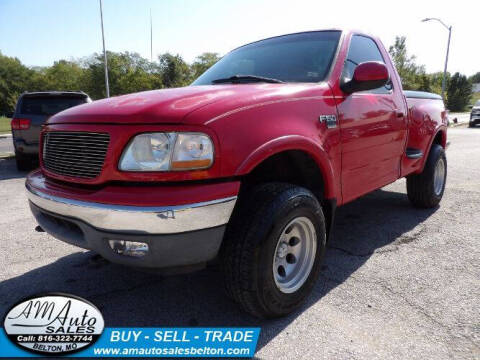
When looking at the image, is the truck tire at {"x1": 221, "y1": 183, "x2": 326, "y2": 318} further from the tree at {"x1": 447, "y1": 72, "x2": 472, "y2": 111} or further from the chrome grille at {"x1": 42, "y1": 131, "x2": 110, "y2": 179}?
the tree at {"x1": 447, "y1": 72, "x2": 472, "y2": 111}

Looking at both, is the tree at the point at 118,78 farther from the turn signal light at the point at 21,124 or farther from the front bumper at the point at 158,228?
the front bumper at the point at 158,228

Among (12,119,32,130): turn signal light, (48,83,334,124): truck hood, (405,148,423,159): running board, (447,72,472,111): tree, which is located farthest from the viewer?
(447,72,472,111): tree

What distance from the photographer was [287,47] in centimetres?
310

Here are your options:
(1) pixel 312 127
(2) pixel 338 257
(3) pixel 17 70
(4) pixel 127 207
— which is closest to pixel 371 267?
(2) pixel 338 257

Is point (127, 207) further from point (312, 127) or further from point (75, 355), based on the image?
point (312, 127)

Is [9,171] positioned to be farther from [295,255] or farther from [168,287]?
[295,255]

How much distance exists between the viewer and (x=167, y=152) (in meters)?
1.81

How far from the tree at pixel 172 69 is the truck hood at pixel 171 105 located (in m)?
51.2

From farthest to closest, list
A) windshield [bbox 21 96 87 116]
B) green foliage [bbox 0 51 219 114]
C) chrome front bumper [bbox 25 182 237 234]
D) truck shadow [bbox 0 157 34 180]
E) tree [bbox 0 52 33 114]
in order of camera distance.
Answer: tree [bbox 0 52 33 114], green foliage [bbox 0 51 219 114], windshield [bbox 21 96 87 116], truck shadow [bbox 0 157 34 180], chrome front bumper [bbox 25 182 237 234]

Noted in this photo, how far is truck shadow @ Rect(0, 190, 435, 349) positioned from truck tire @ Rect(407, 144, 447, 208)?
28.1 inches

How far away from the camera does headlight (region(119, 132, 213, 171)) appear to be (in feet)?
5.90

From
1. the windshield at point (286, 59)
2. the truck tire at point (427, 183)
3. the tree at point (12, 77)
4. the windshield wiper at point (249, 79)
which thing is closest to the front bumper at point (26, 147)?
the windshield at point (286, 59)

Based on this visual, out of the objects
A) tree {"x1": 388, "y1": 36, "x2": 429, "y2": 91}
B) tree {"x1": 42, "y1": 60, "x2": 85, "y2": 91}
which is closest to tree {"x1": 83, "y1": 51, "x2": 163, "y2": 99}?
tree {"x1": 42, "y1": 60, "x2": 85, "y2": 91}

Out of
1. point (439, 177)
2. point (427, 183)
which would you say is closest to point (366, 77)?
point (427, 183)
